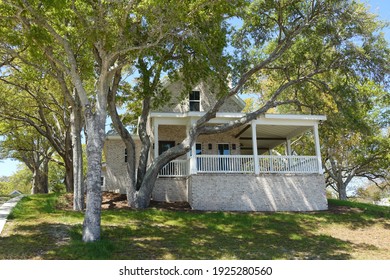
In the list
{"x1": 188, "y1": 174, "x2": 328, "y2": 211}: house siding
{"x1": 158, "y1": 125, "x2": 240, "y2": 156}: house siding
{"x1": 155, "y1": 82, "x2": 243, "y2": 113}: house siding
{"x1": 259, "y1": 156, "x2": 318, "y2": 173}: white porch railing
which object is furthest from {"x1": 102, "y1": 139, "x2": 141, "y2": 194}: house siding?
{"x1": 259, "y1": 156, "x2": 318, "y2": 173}: white porch railing

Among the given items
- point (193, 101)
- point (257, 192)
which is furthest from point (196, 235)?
point (193, 101)

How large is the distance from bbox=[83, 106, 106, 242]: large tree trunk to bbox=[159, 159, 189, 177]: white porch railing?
8708 millimetres

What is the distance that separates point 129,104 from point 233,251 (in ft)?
54.5

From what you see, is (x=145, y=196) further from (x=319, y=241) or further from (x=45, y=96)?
(x=45, y=96)

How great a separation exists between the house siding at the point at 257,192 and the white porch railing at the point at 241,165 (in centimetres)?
38

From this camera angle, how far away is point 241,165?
57.6 ft

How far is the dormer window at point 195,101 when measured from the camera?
70.0 feet

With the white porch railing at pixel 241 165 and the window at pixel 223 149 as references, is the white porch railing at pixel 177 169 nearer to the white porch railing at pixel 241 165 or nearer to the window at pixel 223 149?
the white porch railing at pixel 241 165

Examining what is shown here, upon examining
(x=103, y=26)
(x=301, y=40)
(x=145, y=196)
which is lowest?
(x=145, y=196)

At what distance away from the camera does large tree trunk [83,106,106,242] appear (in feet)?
31.1

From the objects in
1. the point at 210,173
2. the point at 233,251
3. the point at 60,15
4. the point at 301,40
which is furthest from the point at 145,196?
the point at 301,40

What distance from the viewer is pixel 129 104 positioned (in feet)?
79.5

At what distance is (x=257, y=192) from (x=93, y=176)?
9.42 metres

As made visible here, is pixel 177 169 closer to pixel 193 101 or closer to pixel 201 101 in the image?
pixel 193 101
